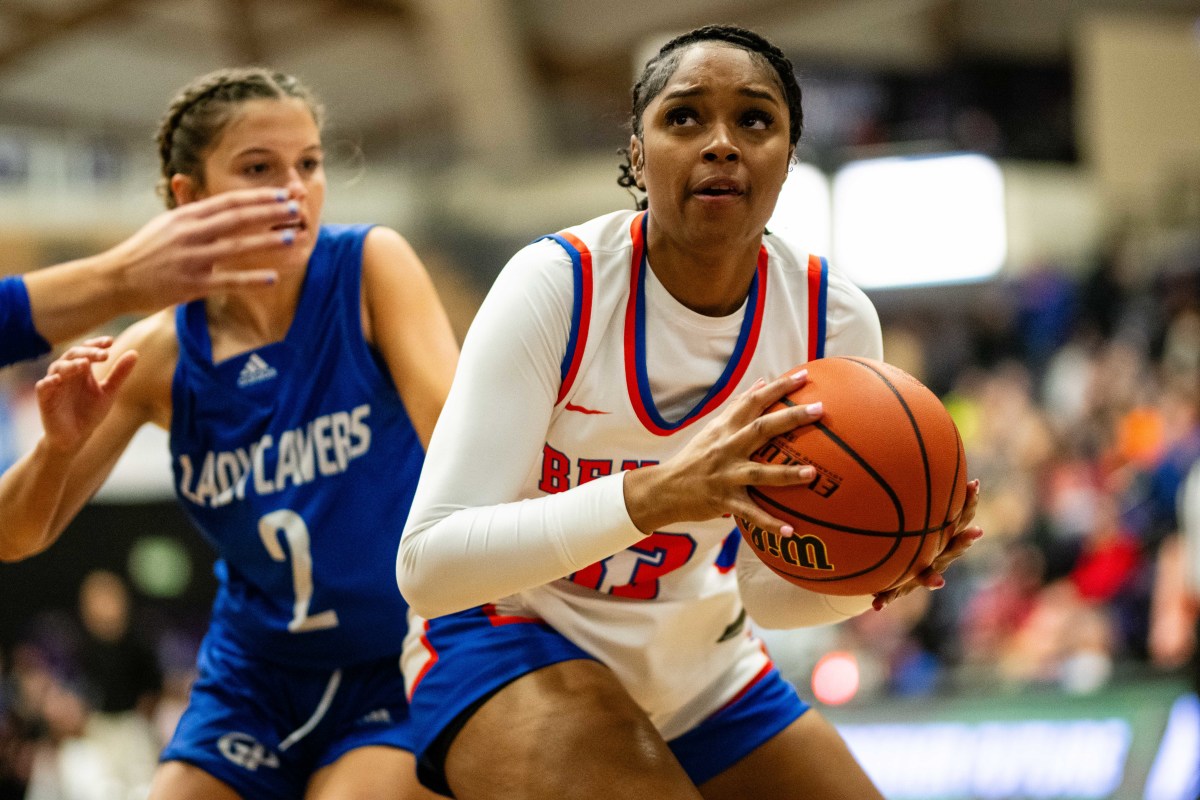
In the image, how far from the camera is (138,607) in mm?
12109

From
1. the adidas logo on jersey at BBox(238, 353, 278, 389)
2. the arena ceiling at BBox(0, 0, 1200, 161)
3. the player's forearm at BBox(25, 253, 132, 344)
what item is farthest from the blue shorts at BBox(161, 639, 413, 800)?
the arena ceiling at BBox(0, 0, 1200, 161)

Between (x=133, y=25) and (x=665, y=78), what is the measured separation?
1590cm

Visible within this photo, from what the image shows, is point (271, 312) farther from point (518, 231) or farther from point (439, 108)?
point (439, 108)

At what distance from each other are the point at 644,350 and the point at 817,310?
1.21ft

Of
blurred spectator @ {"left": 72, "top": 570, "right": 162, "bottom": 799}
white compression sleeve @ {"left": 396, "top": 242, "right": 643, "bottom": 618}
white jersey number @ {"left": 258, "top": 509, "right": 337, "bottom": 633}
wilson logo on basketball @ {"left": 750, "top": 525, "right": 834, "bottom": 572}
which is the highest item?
white compression sleeve @ {"left": 396, "top": 242, "right": 643, "bottom": 618}

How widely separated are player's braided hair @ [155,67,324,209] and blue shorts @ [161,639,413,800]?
1169 mm

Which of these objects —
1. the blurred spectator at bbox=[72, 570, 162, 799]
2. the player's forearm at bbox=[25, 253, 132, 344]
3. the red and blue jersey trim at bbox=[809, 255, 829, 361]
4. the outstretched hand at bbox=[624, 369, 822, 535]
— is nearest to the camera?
the outstretched hand at bbox=[624, 369, 822, 535]

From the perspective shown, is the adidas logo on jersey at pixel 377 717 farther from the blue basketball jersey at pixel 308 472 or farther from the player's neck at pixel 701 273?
the player's neck at pixel 701 273

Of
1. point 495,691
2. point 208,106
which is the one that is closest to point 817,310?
point 495,691

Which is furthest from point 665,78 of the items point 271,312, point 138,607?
point 138,607

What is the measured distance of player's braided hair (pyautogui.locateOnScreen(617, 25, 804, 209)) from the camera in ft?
8.11

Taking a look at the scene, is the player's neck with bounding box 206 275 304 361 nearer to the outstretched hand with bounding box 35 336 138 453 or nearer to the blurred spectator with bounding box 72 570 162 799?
the outstretched hand with bounding box 35 336 138 453

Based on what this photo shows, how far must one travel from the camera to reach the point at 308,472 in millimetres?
3061

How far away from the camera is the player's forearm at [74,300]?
117 inches
